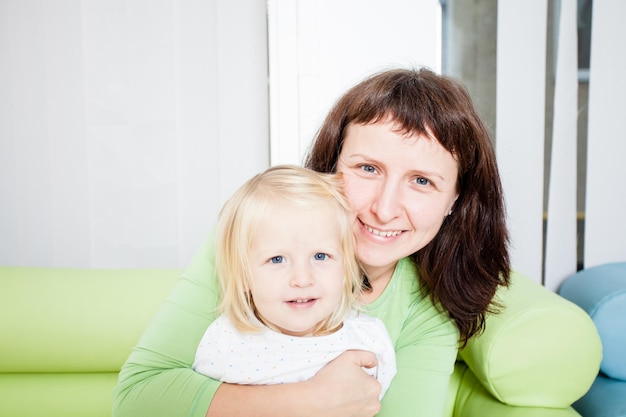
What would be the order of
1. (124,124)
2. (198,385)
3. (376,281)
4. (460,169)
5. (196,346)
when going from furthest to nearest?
(124,124) < (376,281) < (460,169) < (196,346) < (198,385)

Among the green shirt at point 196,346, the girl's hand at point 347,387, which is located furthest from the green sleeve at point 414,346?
the girl's hand at point 347,387

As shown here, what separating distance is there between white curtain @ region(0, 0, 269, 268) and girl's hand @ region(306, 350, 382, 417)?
127cm

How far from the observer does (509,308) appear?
4.67 feet

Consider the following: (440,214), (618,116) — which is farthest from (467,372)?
(618,116)

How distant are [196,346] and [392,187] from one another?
51 centimetres

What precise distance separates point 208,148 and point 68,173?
0.54 metres

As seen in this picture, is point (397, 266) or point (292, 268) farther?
point (397, 266)

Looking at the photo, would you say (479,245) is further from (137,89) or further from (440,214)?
(137,89)

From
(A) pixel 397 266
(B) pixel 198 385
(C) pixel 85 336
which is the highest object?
(A) pixel 397 266

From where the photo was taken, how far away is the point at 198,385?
1.10 metres

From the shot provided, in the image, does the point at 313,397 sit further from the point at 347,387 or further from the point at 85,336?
the point at 85,336

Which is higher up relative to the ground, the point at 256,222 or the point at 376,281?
the point at 256,222

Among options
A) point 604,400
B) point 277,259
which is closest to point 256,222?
point 277,259

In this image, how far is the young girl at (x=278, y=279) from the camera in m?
1.15
